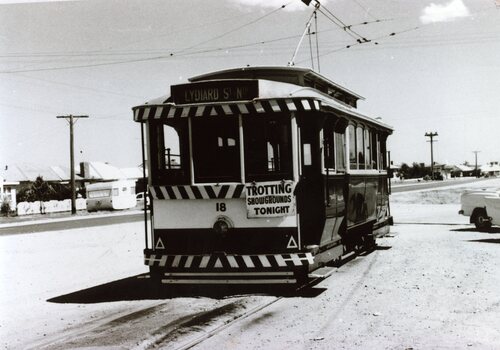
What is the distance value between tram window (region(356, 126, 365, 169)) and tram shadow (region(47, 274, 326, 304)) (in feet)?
11.7

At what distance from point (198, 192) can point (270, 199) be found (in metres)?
1.14

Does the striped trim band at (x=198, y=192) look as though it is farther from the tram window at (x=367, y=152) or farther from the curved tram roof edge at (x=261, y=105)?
the tram window at (x=367, y=152)

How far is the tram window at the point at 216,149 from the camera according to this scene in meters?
9.05

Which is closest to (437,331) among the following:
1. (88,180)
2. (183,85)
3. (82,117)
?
(183,85)

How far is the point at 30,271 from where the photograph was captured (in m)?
13.8

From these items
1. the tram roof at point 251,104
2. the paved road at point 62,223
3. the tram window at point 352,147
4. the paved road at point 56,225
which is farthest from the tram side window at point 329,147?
the paved road at point 62,223

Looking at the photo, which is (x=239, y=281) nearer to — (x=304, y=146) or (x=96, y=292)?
(x=304, y=146)

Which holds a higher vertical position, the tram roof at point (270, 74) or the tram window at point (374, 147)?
the tram roof at point (270, 74)

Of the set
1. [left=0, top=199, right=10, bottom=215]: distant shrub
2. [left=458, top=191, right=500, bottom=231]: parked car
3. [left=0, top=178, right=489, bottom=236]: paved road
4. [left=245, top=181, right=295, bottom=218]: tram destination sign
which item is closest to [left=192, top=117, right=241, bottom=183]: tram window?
[left=245, top=181, right=295, bottom=218]: tram destination sign

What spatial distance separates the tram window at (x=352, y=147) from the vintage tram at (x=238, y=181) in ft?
6.38

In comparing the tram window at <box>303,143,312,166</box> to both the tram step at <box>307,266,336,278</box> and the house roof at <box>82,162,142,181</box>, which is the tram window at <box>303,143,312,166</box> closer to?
the tram step at <box>307,266,336,278</box>

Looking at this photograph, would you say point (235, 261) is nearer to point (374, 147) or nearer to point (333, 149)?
point (333, 149)

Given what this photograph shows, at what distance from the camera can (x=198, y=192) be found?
906 centimetres

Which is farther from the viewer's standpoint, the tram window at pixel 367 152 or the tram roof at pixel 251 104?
the tram window at pixel 367 152
